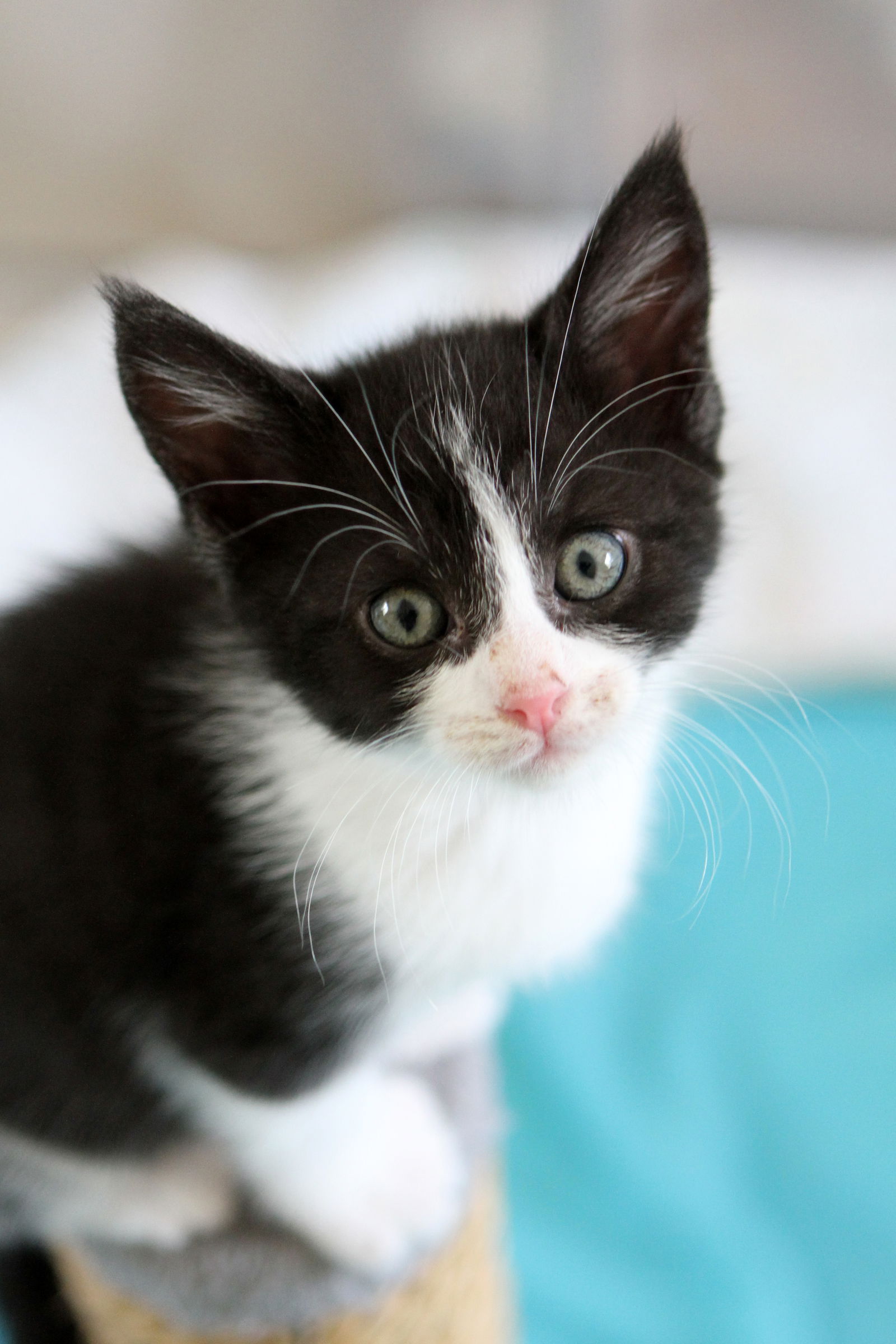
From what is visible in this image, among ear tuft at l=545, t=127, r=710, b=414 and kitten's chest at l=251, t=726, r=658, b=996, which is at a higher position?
ear tuft at l=545, t=127, r=710, b=414

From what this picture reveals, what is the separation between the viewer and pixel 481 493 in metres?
0.98

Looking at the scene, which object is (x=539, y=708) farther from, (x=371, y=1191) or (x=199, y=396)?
(x=371, y=1191)

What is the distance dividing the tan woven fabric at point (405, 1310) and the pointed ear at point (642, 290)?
90 cm

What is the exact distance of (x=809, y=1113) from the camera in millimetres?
1730

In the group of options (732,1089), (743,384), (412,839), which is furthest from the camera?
(743,384)

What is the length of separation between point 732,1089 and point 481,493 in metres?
1.16

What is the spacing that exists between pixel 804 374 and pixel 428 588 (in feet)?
5.30

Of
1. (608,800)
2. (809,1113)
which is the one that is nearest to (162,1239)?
(608,800)

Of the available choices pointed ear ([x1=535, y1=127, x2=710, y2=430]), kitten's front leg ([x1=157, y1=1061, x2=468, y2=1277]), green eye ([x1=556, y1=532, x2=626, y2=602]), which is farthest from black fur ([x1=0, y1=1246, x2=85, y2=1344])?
pointed ear ([x1=535, y1=127, x2=710, y2=430])

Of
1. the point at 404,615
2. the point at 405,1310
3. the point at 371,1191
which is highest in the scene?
the point at 404,615

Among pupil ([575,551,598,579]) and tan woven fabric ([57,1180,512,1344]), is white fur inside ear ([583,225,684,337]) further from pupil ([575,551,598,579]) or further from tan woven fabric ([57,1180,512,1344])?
tan woven fabric ([57,1180,512,1344])

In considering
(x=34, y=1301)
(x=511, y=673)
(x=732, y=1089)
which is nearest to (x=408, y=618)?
(x=511, y=673)

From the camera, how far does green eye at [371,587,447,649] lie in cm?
98

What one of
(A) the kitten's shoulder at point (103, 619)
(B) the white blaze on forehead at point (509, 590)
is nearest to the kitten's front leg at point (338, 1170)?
(A) the kitten's shoulder at point (103, 619)
